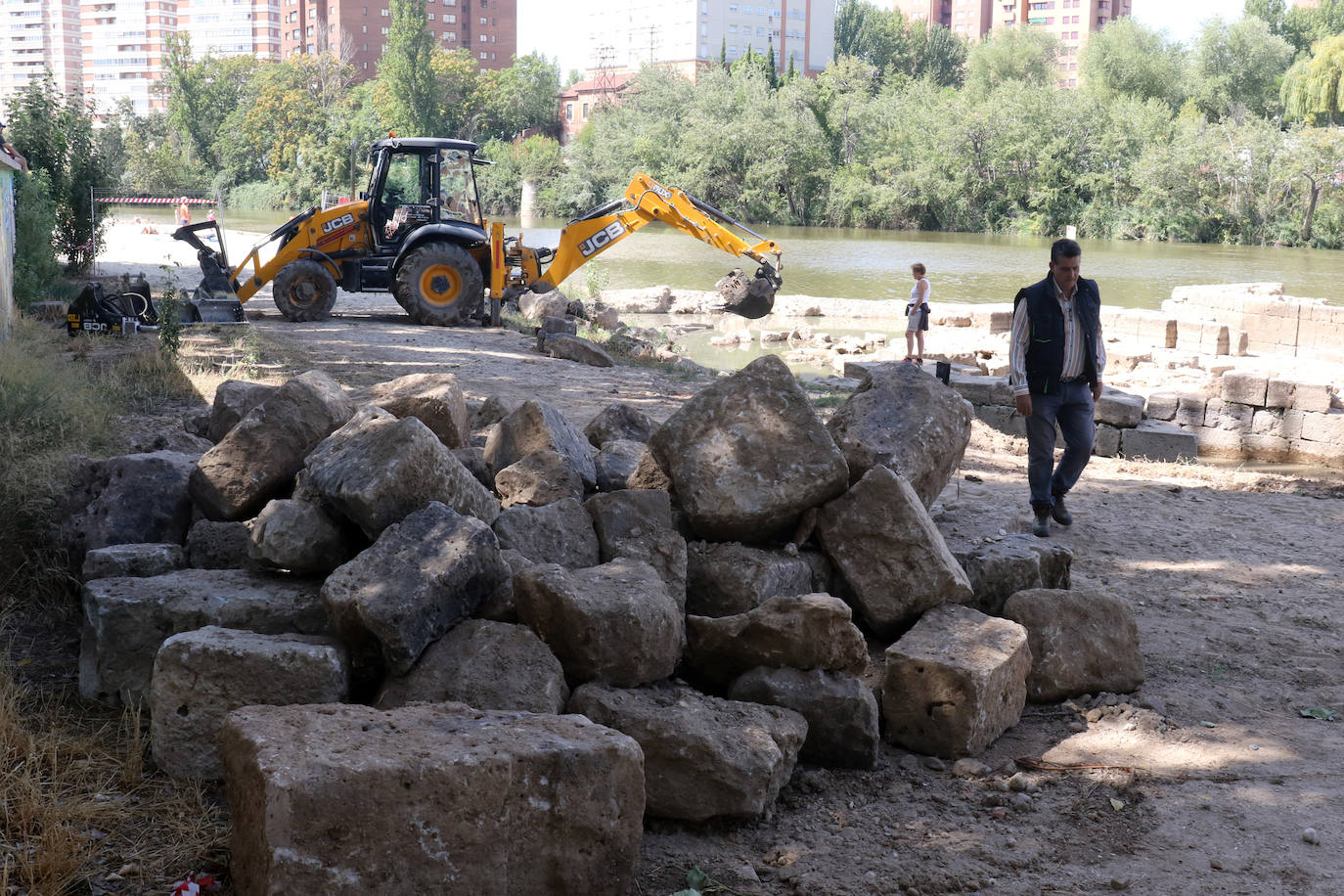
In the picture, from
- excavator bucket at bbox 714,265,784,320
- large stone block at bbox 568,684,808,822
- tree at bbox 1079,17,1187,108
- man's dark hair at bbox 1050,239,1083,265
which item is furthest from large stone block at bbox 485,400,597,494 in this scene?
tree at bbox 1079,17,1187,108

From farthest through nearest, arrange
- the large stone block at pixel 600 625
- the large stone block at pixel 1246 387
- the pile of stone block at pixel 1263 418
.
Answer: the large stone block at pixel 1246 387, the pile of stone block at pixel 1263 418, the large stone block at pixel 600 625

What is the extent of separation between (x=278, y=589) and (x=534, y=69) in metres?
97.1

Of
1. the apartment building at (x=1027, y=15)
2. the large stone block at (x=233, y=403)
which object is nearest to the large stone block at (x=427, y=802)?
the large stone block at (x=233, y=403)

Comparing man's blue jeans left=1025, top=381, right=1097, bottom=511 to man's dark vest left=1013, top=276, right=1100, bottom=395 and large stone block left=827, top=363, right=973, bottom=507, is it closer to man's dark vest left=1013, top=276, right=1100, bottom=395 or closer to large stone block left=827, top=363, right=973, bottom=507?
man's dark vest left=1013, top=276, right=1100, bottom=395

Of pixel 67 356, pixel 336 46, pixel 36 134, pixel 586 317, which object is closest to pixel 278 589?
pixel 67 356

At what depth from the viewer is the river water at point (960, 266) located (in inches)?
1216

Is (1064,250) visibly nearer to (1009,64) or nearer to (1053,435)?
(1053,435)

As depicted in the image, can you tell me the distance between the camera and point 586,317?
66.0 feet

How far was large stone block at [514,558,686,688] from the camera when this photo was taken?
387cm

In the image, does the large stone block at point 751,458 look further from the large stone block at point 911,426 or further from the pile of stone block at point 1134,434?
the pile of stone block at point 1134,434

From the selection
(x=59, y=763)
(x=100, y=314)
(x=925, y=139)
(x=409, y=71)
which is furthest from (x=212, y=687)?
(x=409, y=71)

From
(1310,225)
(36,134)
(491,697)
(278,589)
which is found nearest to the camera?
(491,697)

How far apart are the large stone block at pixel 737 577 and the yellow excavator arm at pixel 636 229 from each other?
37.0 feet

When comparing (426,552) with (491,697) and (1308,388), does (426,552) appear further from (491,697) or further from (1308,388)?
(1308,388)
